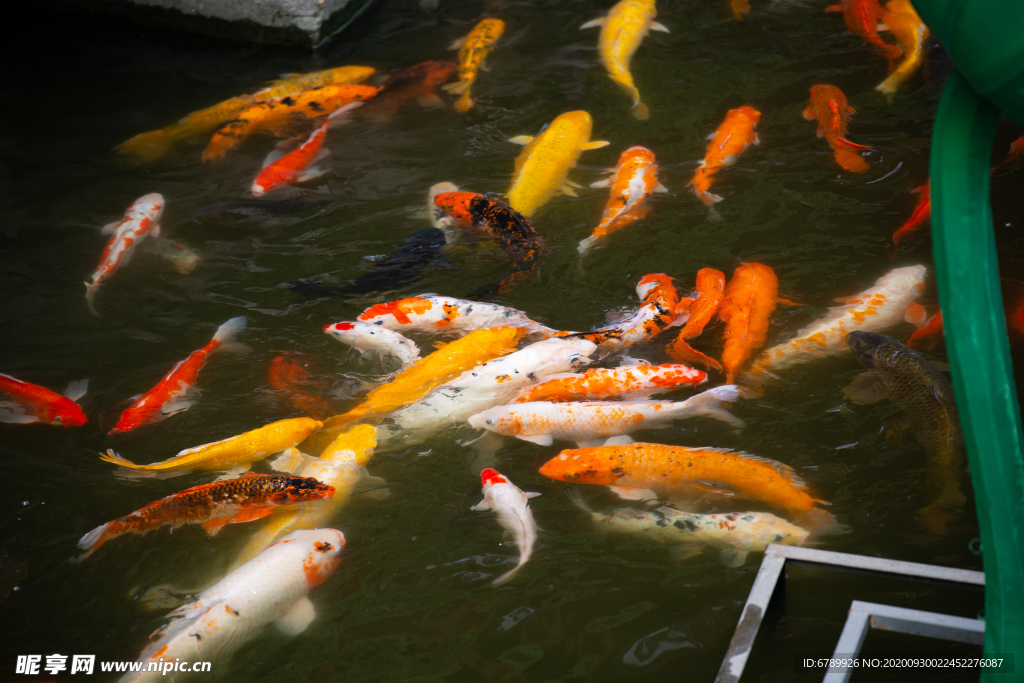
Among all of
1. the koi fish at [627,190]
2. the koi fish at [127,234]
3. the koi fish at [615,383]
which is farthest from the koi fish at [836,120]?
the koi fish at [127,234]

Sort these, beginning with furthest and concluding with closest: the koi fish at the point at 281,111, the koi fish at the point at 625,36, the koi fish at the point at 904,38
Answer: the koi fish at the point at 625,36, the koi fish at the point at 281,111, the koi fish at the point at 904,38

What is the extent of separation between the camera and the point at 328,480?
12.1 feet

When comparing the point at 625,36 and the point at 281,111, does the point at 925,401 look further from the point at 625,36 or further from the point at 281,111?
the point at 281,111

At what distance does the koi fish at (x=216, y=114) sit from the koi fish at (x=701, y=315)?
4.62m

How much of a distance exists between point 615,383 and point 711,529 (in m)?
1.07

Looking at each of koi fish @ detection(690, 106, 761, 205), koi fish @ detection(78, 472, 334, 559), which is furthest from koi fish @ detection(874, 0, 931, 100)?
koi fish @ detection(78, 472, 334, 559)

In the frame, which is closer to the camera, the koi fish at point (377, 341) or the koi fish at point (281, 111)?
the koi fish at point (377, 341)

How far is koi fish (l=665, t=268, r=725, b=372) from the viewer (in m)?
4.16

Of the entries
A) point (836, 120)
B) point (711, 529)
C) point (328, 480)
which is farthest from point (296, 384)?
point (836, 120)

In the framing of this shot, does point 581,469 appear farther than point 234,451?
No

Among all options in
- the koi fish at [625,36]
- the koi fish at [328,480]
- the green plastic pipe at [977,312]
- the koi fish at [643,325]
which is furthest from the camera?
the koi fish at [625,36]

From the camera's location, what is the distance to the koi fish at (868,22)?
6844 millimetres

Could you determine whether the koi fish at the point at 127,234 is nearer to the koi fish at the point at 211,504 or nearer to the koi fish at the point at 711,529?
the koi fish at the point at 211,504

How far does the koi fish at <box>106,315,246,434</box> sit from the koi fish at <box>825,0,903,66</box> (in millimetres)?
6167
